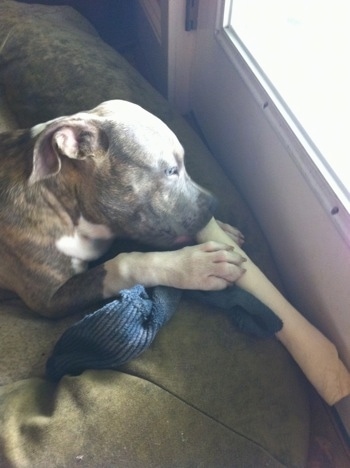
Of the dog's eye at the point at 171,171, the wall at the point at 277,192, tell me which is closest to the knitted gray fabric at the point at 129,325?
the wall at the point at 277,192

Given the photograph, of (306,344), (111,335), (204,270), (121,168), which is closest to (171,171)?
(121,168)

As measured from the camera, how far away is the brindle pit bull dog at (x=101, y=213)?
1421 millimetres

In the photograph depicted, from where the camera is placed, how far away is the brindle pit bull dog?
1.42 metres

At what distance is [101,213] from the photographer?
148 centimetres

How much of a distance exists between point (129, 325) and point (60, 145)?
21.6 inches

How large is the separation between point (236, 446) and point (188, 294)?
1.54 ft

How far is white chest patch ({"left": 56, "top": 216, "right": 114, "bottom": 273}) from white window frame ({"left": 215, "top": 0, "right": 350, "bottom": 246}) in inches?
26.7

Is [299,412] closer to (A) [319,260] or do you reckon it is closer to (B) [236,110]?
(A) [319,260]

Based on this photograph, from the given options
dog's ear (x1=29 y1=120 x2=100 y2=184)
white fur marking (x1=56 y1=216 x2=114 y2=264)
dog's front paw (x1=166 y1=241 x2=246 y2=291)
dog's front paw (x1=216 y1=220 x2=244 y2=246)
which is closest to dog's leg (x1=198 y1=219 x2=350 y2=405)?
dog's front paw (x1=166 y1=241 x2=246 y2=291)

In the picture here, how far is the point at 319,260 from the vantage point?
1456mm

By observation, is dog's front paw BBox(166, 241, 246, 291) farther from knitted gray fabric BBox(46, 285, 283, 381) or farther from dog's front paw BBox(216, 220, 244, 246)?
dog's front paw BBox(216, 220, 244, 246)

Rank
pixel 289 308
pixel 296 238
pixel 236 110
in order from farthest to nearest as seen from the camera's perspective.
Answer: pixel 236 110
pixel 296 238
pixel 289 308

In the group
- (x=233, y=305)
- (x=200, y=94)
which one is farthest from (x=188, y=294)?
(x=200, y=94)

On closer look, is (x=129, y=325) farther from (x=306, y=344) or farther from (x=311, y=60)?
(x=311, y=60)
